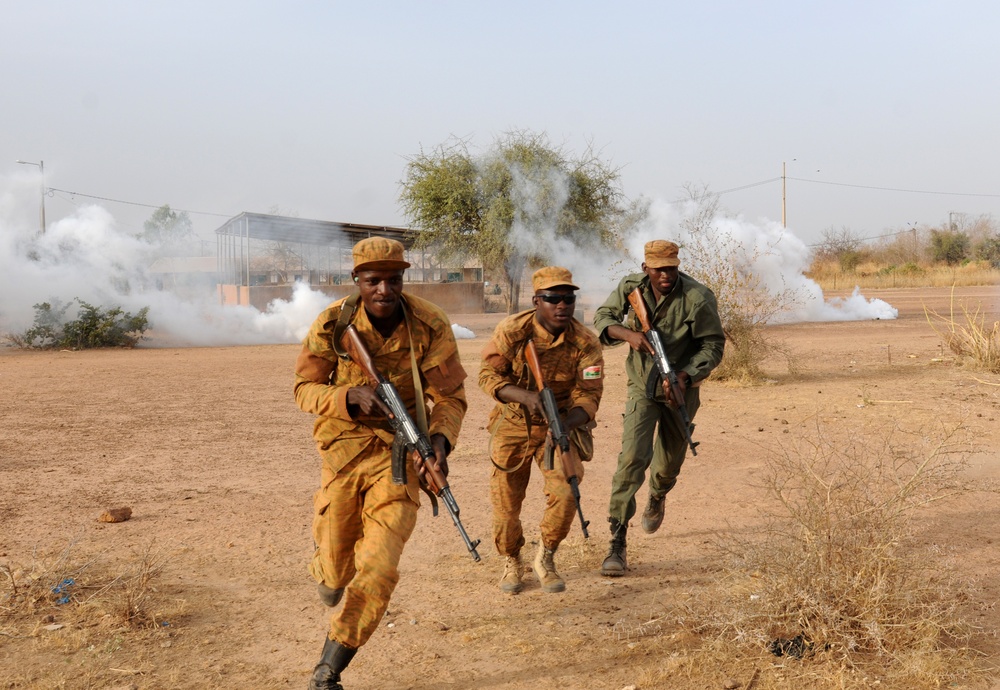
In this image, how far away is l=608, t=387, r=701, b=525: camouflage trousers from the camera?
5.13 metres

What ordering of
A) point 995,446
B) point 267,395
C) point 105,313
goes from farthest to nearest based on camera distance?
1. point 105,313
2. point 267,395
3. point 995,446

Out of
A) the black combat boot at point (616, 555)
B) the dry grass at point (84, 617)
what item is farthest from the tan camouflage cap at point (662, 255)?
the dry grass at point (84, 617)

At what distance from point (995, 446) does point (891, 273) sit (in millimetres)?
41752

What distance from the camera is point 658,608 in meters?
4.48

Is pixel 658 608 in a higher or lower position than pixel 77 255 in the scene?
lower

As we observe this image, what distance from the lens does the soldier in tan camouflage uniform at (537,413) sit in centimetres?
465

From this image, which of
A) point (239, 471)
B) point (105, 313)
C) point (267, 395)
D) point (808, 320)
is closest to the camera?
point (239, 471)

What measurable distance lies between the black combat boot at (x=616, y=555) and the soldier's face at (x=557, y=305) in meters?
1.20

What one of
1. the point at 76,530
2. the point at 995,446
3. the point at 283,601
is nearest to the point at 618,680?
the point at 283,601

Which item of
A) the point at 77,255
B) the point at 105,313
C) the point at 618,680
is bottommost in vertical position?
the point at 618,680

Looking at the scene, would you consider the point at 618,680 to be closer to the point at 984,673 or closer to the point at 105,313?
the point at 984,673

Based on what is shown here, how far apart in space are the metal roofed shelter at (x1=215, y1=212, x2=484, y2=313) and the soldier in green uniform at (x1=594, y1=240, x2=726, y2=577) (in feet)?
71.4

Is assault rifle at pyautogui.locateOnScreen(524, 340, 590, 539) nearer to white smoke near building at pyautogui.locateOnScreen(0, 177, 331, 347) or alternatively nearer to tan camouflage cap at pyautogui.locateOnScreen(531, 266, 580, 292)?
tan camouflage cap at pyautogui.locateOnScreen(531, 266, 580, 292)

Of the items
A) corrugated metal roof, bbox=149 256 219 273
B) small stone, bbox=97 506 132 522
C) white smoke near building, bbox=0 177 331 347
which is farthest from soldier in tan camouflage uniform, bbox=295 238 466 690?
corrugated metal roof, bbox=149 256 219 273
